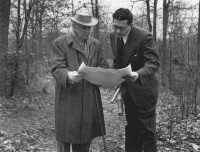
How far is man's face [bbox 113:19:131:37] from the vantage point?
313 centimetres

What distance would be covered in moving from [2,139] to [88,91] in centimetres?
285

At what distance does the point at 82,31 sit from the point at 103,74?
61 centimetres

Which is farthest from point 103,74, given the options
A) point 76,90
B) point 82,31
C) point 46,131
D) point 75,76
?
point 46,131

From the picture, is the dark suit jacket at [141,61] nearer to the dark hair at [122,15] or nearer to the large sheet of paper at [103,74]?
the dark hair at [122,15]

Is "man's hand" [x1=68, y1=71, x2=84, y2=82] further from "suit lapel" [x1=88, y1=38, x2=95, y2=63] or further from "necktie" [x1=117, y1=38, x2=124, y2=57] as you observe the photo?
"necktie" [x1=117, y1=38, x2=124, y2=57]

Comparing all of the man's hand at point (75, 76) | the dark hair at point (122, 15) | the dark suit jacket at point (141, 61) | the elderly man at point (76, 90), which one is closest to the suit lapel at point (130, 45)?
the dark suit jacket at point (141, 61)

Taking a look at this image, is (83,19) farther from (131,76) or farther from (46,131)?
(46,131)

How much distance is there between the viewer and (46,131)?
6.10 m

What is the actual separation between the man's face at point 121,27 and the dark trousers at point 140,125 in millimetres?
816

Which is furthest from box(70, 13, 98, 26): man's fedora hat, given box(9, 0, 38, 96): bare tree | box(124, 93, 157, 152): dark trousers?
box(9, 0, 38, 96): bare tree

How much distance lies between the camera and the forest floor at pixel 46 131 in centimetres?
492

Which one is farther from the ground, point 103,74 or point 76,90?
point 103,74

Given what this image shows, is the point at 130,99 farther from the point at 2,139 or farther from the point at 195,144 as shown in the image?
the point at 2,139

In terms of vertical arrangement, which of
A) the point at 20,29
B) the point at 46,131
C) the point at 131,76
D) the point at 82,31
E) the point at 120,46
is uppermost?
the point at 20,29
